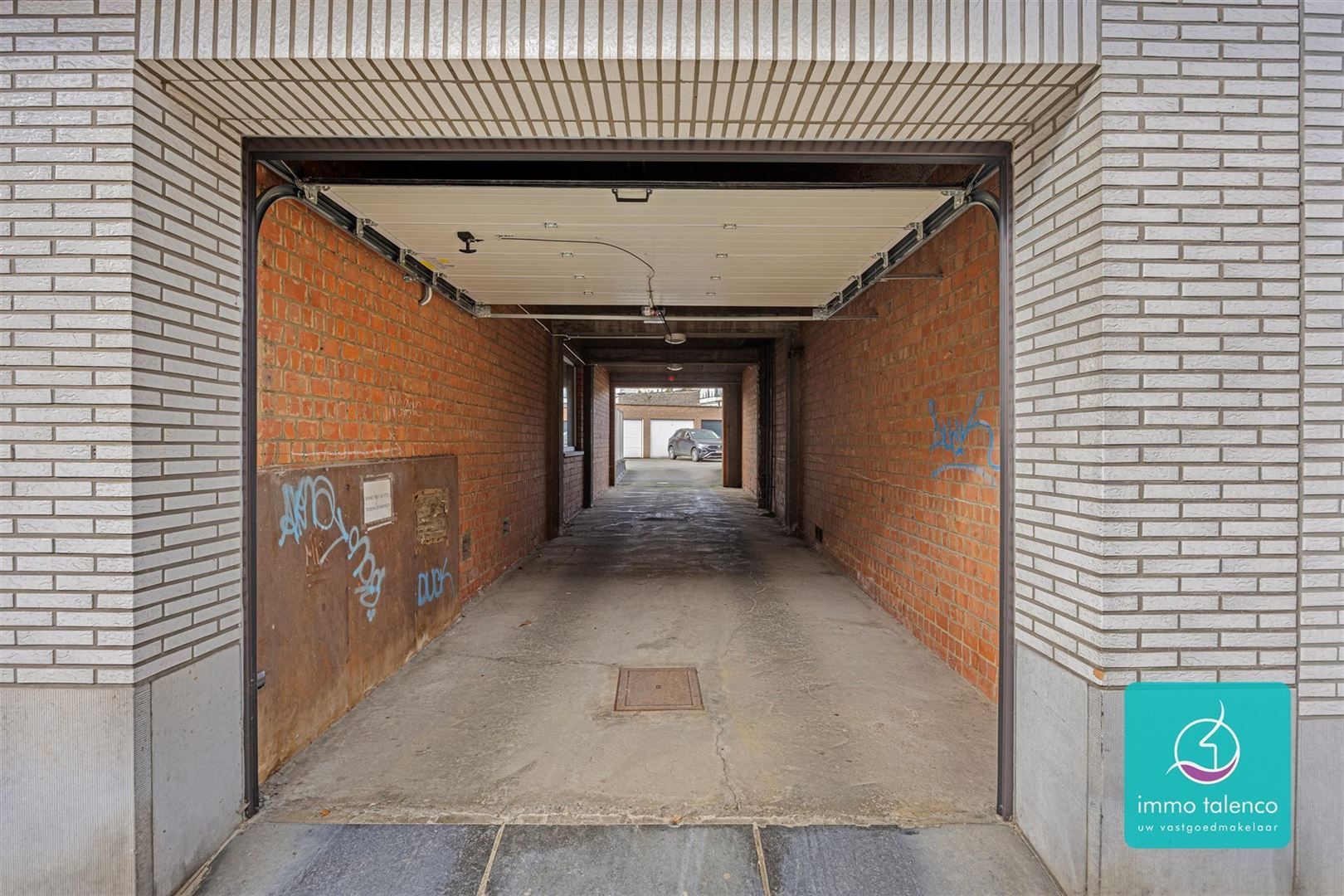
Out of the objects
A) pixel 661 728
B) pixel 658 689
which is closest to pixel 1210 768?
pixel 661 728

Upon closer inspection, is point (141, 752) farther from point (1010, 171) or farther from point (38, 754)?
point (1010, 171)

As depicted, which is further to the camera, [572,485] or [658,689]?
[572,485]

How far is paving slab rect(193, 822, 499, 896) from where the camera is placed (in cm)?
197

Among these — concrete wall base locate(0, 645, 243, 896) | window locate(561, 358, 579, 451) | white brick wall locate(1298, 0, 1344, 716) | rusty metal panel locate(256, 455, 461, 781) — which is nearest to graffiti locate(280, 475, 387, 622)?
rusty metal panel locate(256, 455, 461, 781)

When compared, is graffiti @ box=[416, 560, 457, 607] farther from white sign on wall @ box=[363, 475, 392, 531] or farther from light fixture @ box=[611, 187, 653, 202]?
light fixture @ box=[611, 187, 653, 202]

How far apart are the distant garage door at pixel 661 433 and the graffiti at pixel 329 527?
98.6 feet

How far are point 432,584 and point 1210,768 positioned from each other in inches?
162

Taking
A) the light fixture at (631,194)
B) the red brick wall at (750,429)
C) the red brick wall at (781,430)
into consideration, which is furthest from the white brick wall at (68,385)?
the red brick wall at (750,429)

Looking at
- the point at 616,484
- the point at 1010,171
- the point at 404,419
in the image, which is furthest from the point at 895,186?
the point at 616,484

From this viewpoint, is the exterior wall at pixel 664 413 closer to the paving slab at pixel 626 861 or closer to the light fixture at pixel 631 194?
the light fixture at pixel 631 194

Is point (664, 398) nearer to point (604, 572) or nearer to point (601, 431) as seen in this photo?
point (601, 431)

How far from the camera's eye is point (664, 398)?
32.1 m

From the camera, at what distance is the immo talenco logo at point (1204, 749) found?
187 cm

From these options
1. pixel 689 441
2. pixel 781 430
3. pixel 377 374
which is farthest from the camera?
pixel 689 441
